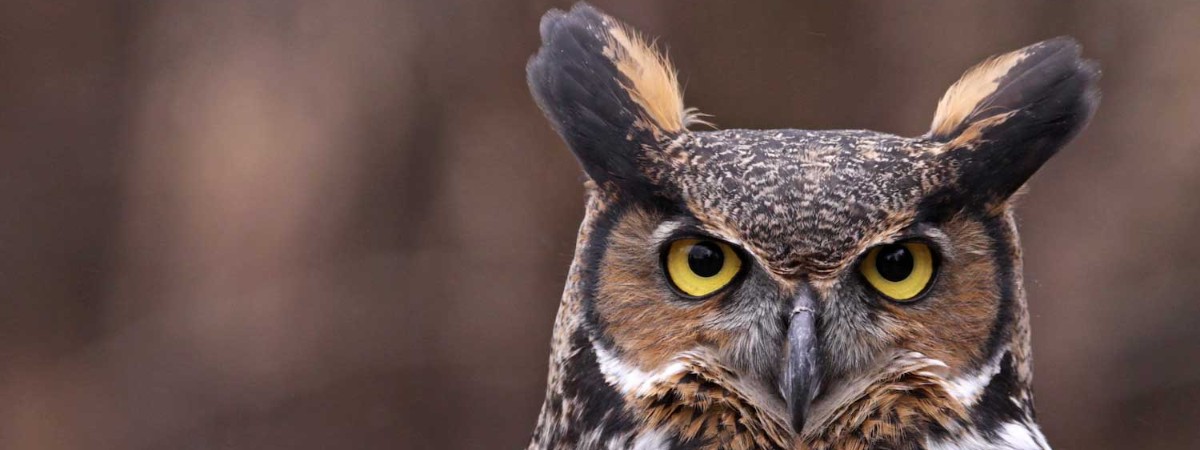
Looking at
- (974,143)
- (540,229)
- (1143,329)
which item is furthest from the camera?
(540,229)

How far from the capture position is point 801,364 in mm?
1751

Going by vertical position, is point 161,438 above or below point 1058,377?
below

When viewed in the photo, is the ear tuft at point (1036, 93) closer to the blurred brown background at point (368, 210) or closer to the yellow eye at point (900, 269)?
the yellow eye at point (900, 269)

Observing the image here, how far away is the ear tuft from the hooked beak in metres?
0.36

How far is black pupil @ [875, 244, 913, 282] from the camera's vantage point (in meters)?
1.84

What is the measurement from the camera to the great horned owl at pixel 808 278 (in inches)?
71.0

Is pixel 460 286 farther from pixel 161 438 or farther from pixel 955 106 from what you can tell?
pixel 955 106

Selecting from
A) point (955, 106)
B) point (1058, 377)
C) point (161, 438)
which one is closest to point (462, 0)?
point (161, 438)

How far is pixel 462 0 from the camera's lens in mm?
4352

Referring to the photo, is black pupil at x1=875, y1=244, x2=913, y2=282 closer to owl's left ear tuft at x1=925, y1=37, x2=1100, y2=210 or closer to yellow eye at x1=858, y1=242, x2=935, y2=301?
yellow eye at x1=858, y1=242, x2=935, y2=301

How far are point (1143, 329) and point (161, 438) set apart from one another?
3.10 m

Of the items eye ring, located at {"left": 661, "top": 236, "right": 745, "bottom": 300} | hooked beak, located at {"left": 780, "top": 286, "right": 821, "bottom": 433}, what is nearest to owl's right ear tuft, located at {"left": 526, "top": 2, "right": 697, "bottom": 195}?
eye ring, located at {"left": 661, "top": 236, "right": 745, "bottom": 300}

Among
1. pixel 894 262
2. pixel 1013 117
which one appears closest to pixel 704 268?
pixel 894 262

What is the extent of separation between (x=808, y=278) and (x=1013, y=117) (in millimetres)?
396
